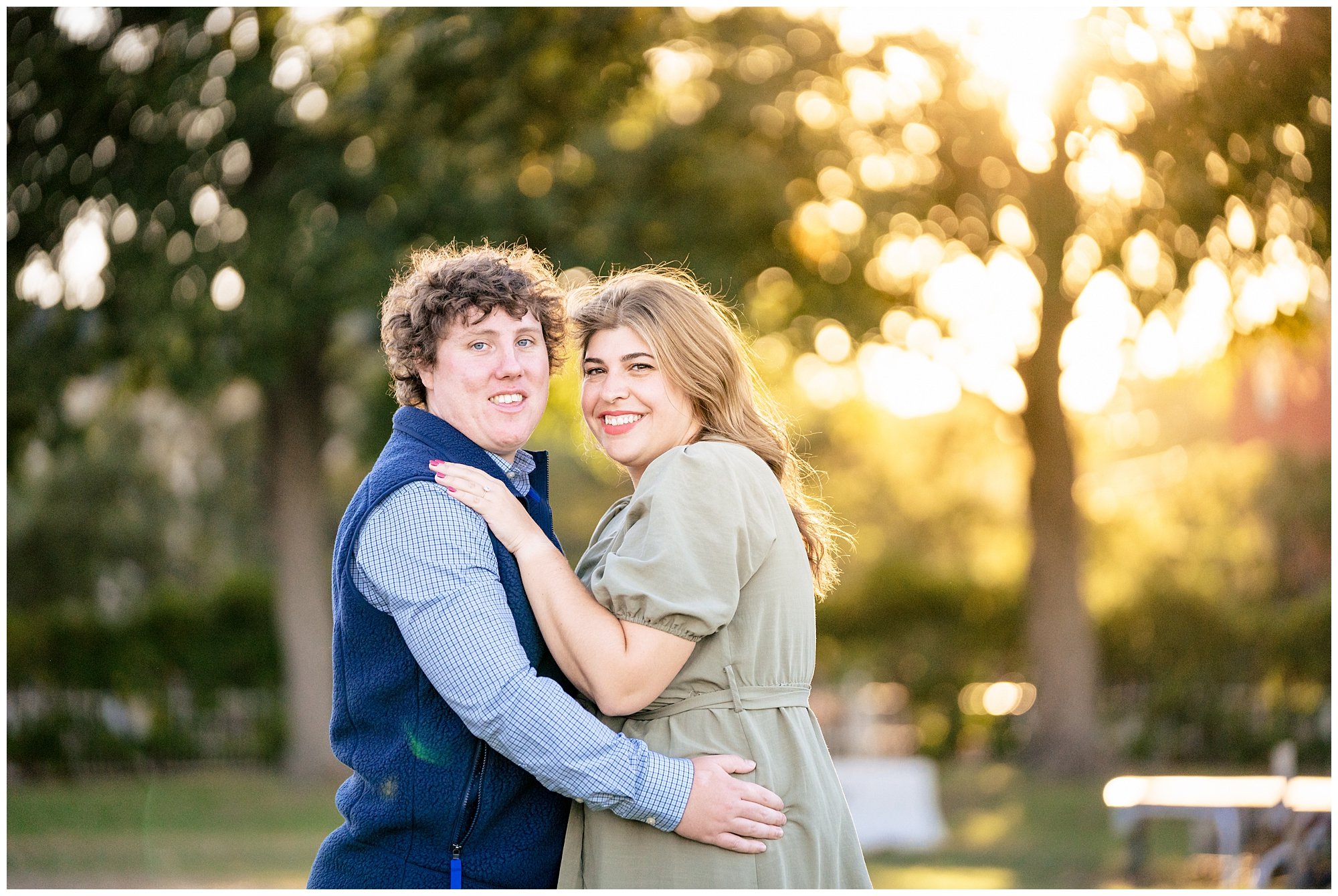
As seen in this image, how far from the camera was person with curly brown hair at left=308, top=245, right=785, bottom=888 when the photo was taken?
277 cm

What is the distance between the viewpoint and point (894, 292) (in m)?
16.6

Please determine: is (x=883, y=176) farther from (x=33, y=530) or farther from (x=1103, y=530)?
(x=33, y=530)

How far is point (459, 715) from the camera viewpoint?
9.21ft

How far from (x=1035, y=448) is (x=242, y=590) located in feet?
39.6

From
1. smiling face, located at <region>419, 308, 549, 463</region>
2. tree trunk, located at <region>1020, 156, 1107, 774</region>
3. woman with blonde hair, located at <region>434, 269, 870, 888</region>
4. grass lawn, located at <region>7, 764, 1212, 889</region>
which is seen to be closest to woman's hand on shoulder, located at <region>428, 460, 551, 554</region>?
woman with blonde hair, located at <region>434, 269, 870, 888</region>

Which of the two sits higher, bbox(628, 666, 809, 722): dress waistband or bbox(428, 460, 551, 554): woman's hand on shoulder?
bbox(428, 460, 551, 554): woman's hand on shoulder

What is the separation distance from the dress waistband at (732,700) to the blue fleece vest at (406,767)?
0.28 meters

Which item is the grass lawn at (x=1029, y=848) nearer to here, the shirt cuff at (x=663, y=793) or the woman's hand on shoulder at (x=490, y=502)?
the shirt cuff at (x=663, y=793)

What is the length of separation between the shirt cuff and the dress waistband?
0.14m

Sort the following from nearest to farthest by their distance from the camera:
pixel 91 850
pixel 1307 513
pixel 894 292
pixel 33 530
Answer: pixel 91 850, pixel 894 292, pixel 1307 513, pixel 33 530

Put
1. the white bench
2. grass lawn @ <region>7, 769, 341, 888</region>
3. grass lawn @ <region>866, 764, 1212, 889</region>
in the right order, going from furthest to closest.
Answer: grass lawn @ <region>7, 769, 341, 888</region> → grass lawn @ <region>866, 764, 1212, 889</region> → the white bench

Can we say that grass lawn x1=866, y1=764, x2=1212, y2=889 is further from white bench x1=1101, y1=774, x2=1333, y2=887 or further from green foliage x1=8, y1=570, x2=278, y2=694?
green foliage x1=8, y1=570, x2=278, y2=694

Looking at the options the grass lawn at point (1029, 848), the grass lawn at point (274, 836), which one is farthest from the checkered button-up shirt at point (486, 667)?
the grass lawn at point (274, 836)

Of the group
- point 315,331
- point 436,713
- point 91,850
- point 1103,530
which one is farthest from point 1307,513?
point 436,713
